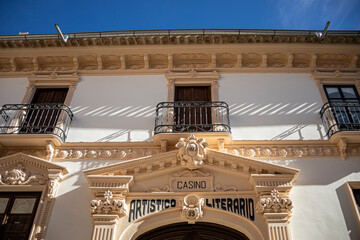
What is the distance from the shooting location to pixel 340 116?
28.0 ft

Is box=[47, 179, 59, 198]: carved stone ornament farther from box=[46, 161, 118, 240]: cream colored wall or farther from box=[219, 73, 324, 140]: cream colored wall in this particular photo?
box=[219, 73, 324, 140]: cream colored wall

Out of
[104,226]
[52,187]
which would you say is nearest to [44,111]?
[52,187]

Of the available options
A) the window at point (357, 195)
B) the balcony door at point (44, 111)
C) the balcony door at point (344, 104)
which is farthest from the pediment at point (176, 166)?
the balcony door at point (344, 104)

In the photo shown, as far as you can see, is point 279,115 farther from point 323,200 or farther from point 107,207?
point 107,207

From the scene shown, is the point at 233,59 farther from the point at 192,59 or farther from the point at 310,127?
the point at 310,127

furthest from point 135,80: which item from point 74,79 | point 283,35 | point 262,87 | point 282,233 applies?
point 282,233

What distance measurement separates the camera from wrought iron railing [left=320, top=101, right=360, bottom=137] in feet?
26.2

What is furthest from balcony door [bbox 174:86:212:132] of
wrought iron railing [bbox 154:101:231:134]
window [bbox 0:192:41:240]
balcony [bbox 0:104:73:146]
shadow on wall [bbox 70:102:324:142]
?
window [bbox 0:192:41:240]

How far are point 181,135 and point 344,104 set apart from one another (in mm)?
4587

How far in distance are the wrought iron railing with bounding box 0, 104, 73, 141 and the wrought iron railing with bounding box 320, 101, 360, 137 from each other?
22.4 feet

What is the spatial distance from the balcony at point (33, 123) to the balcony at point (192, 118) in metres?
2.48

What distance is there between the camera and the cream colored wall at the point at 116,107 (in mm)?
8312

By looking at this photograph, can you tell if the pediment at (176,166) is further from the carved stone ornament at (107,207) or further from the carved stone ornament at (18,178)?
the carved stone ornament at (18,178)

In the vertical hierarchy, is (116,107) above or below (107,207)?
above
